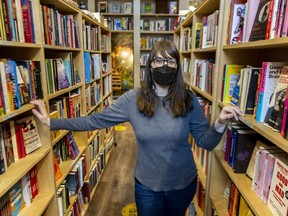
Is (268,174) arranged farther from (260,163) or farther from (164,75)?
(164,75)

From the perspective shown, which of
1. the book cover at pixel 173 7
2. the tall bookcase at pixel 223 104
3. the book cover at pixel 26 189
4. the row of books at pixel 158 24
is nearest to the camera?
the tall bookcase at pixel 223 104

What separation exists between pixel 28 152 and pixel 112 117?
496 millimetres

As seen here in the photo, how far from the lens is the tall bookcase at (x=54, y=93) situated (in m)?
1.23

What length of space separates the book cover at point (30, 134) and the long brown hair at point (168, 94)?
0.62 m

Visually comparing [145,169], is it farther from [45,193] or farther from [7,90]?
[7,90]

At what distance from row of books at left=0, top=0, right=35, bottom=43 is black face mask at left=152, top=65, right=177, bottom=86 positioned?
2.23 feet

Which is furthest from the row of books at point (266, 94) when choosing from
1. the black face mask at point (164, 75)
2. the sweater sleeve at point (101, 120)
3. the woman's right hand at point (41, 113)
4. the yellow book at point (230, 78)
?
the woman's right hand at point (41, 113)

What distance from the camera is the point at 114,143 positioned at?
4027 mm

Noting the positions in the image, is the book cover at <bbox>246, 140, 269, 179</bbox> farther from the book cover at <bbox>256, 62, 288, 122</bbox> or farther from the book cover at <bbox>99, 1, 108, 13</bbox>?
the book cover at <bbox>99, 1, 108, 13</bbox>

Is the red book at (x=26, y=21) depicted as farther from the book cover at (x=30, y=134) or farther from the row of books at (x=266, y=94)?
the row of books at (x=266, y=94)

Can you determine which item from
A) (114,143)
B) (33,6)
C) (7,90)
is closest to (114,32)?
(114,143)

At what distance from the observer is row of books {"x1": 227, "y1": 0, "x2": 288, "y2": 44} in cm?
88

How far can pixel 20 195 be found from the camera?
129 cm

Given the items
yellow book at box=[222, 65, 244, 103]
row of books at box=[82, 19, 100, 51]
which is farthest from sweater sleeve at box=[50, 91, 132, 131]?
row of books at box=[82, 19, 100, 51]
